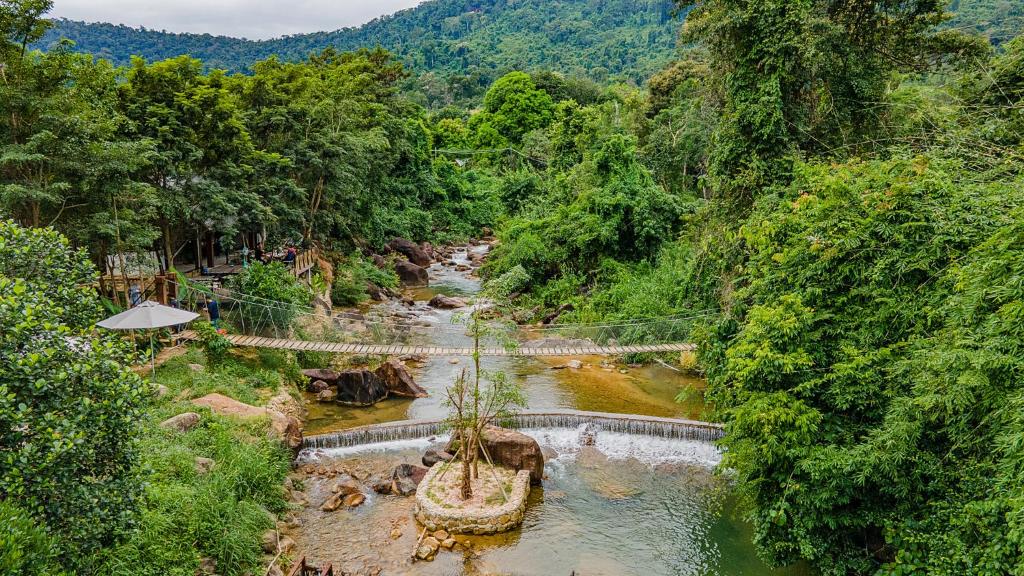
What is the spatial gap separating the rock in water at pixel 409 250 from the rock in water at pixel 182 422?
695 inches

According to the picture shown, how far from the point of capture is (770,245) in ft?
24.2

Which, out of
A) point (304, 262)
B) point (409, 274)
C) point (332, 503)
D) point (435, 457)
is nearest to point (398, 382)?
point (435, 457)

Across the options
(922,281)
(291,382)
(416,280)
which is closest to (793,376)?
(922,281)

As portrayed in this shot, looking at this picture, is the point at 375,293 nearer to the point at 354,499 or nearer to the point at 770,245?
the point at 354,499

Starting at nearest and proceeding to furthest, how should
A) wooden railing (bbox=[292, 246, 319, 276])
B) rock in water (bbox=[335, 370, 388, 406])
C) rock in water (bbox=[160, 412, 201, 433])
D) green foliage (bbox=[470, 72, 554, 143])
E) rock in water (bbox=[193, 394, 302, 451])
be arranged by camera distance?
rock in water (bbox=[160, 412, 201, 433]) → rock in water (bbox=[193, 394, 302, 451]) → rock in water (bbox=[335, 370, 388, 406]) → wooden railing (bbox=[292, 246, 319, 276]) → green foliage (bbox=[470, 72, 554, 143])

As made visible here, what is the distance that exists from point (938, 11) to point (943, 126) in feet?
8.82

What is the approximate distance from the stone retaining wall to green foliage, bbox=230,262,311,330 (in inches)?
211

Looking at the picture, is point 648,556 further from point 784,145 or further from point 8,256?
point 8,256

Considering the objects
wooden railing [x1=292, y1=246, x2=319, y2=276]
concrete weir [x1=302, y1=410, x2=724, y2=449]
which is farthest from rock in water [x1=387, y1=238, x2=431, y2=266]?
concrete weir [x1=302, y1=410, x2=724, y2=449]

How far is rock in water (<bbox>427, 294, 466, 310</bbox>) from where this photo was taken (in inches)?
790

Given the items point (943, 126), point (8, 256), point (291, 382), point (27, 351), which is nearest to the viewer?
point (27, 351)

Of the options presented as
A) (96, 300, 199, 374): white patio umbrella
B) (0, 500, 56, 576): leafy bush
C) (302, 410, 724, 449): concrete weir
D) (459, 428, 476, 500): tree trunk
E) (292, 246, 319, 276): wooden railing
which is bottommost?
(302, 410, 724, 449): concrete weir

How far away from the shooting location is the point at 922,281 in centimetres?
632

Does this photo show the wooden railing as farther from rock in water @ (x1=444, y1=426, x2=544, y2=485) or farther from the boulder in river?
rock in water @ (x1=444, y1=426, x2=544, y2=485)
